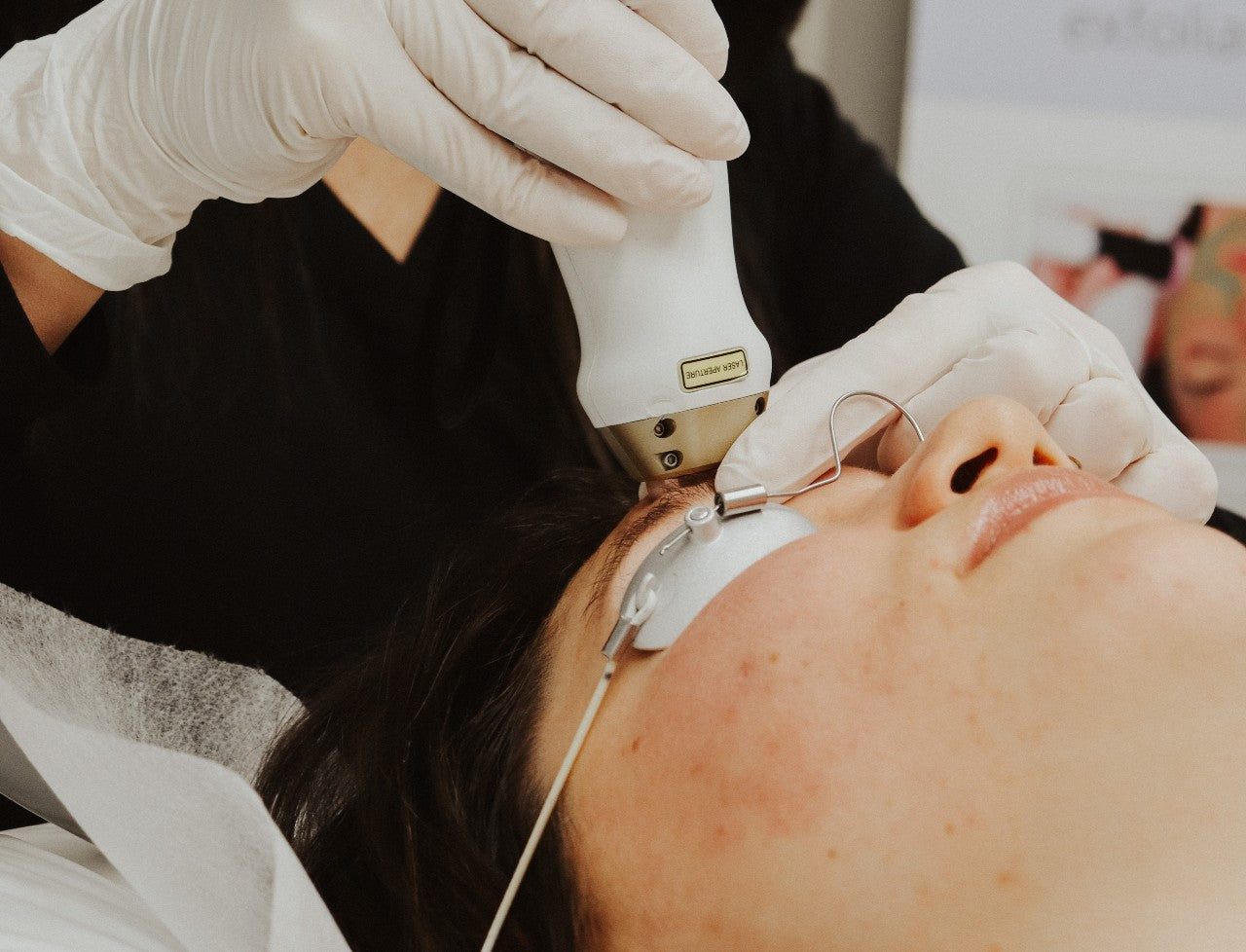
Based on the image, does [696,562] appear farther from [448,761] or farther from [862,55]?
[862,55]

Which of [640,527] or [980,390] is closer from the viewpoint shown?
[640,527]

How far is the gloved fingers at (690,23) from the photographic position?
82cm

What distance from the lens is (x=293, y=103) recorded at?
2.67ft

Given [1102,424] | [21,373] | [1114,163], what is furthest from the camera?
[1114,163]

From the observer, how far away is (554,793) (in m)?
0.76

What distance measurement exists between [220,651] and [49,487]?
26cm

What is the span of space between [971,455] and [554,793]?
15.4 inches

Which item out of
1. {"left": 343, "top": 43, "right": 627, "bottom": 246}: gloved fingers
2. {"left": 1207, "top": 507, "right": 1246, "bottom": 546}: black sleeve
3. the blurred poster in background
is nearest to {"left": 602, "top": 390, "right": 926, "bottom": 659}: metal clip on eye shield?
{"left": 343, "top": 43, "right": 627, "bottom": 246}: gloved fingers

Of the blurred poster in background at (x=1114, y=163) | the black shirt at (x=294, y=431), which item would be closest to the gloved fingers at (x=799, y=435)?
the black shirt at (x=294, y=431)

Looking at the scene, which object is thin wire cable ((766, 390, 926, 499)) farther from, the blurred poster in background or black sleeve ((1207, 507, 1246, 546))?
the blurred poster in background

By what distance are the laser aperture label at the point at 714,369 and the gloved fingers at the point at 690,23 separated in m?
0.25

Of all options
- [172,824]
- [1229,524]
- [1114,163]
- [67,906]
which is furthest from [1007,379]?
[1114,163]

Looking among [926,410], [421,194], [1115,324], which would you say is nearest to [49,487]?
[421,194]

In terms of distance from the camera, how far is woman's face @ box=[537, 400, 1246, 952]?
0.63 metres
